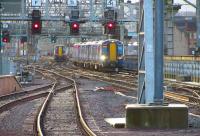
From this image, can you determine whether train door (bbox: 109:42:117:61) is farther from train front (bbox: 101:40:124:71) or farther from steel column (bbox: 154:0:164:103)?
steel column (bbox: 154:0:164:103)

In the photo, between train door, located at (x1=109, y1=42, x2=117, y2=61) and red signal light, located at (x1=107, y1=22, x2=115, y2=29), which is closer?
red signal light, located at (x1=107, y1=22, x2=115, y2=29)

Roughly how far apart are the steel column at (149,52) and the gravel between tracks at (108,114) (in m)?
1.23

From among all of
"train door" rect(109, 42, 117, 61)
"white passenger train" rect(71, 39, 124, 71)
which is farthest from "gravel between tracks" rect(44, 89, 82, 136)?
"train door" rect(109, 42, 117, 61)

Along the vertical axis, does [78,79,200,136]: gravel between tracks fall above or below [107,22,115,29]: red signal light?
below

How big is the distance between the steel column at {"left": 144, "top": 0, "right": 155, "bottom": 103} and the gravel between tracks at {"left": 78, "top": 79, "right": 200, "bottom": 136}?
4.05ft

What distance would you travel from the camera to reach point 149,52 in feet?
53.4

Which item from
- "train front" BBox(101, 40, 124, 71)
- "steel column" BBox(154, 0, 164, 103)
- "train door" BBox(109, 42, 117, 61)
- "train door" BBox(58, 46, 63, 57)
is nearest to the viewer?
"steel column" BBox(154, 0, 164, 103)

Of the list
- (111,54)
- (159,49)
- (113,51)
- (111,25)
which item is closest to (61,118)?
(159,49)

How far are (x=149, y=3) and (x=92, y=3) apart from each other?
43.0 metres

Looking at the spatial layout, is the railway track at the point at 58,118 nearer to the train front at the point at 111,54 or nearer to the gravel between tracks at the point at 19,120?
the gravel between tracks at the point at 19,120

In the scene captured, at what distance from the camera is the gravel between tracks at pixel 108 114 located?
14844 millimetres

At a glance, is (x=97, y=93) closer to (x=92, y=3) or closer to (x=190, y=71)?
(x=190, y=71)

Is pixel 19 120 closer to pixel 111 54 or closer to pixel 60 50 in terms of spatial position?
pixel 111 54

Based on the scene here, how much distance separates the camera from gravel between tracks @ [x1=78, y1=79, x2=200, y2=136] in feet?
48.7
